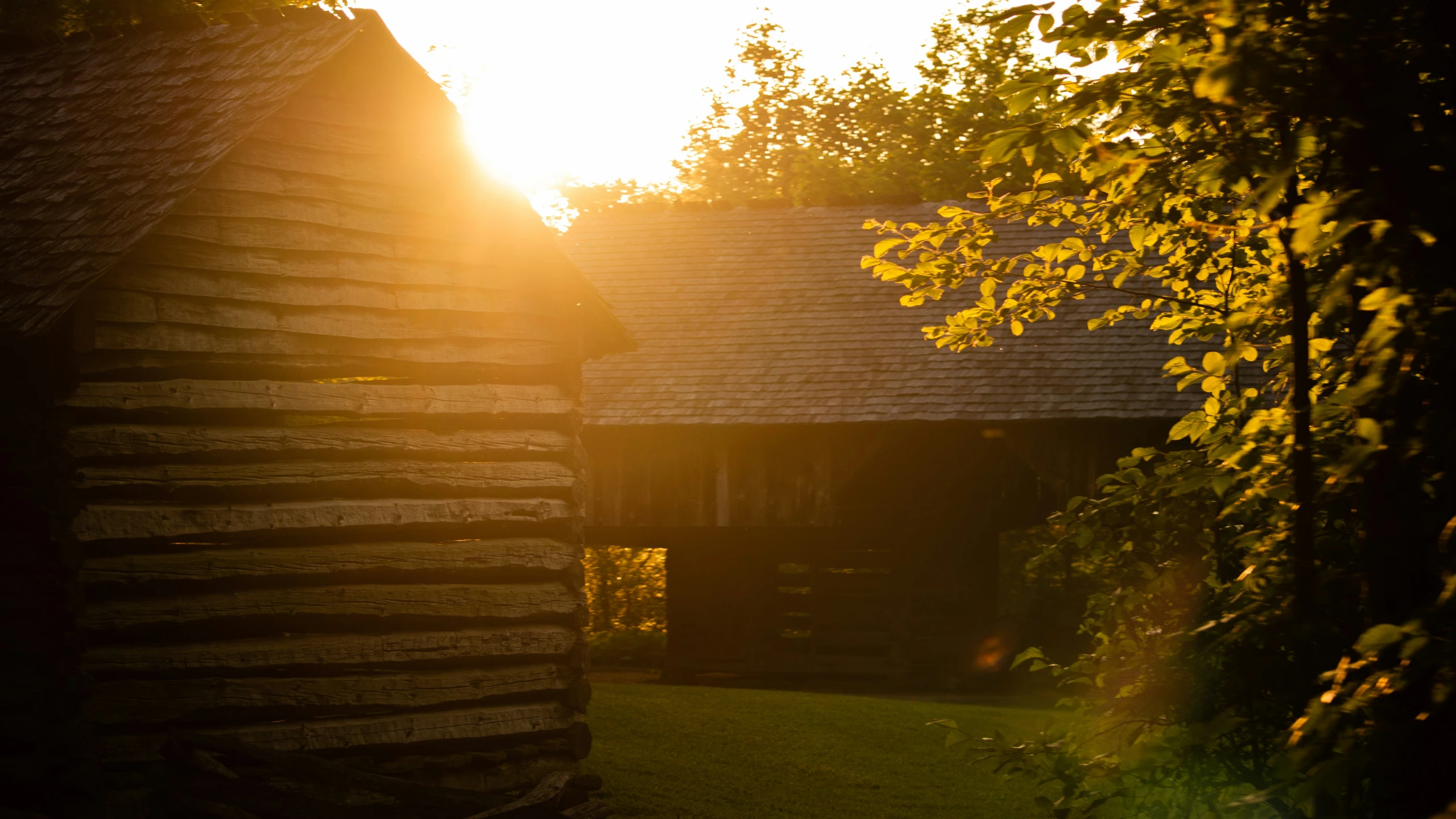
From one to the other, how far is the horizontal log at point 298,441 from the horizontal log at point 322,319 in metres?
0.61

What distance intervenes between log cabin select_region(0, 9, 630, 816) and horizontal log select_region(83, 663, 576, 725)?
0.05ft

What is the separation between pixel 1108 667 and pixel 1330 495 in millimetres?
1492

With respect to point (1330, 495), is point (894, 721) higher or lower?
lower

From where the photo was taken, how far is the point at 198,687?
708 centimetres

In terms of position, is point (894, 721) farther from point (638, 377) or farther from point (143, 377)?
point (143, 377)

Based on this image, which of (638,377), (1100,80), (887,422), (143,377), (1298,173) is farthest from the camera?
(638,377)

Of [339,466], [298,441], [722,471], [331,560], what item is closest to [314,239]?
[298,441]

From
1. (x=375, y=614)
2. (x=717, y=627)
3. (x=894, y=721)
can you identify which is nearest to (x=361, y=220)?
(x=375, y=614)

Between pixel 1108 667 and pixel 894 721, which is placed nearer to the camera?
pixel 1108 667

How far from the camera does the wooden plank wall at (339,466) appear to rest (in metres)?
6.96

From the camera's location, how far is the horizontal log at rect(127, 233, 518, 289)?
7.14 m

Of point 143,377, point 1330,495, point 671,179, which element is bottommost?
point 1330,495

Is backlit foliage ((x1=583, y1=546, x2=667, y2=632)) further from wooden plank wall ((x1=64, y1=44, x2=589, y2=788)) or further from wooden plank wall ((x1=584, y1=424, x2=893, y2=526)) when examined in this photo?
wooden plank wall ((x1=64, y1=44, x2=589, y2=788))

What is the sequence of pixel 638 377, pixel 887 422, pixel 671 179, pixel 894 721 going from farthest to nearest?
pixel 671 179, pixel 638 377, pixel 887 422, pixel 894 721
